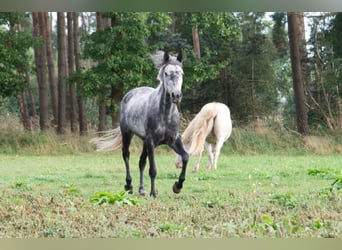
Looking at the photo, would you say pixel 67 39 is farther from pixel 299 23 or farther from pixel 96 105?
pixel 299 23

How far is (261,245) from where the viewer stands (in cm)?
475

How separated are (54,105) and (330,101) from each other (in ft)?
12.2

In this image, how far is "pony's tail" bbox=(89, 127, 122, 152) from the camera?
677 cm

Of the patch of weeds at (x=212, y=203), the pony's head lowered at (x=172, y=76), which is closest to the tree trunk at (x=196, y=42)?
the pony's head lowered at (x=172, y=76)

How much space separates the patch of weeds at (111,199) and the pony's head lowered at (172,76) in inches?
37.0

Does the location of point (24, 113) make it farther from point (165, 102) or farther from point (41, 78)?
point (165, 102)

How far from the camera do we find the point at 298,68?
26.1 feet

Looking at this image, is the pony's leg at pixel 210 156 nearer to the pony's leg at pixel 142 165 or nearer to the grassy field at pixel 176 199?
the grassy field at pixel 176 199

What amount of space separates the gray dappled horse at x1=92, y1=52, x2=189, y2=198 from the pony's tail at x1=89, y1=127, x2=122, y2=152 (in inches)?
14.1

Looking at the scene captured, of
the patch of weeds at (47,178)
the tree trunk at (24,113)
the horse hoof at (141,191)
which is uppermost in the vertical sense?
the tree trunk at (24,113)

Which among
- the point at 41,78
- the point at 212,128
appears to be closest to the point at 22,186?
the point at 212,128

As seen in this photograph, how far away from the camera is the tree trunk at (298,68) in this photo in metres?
7.48

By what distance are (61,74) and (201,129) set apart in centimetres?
291

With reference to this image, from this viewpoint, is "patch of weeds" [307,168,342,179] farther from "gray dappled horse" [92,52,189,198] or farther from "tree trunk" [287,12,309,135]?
"gray dappled horse" [92,52,189,198]
